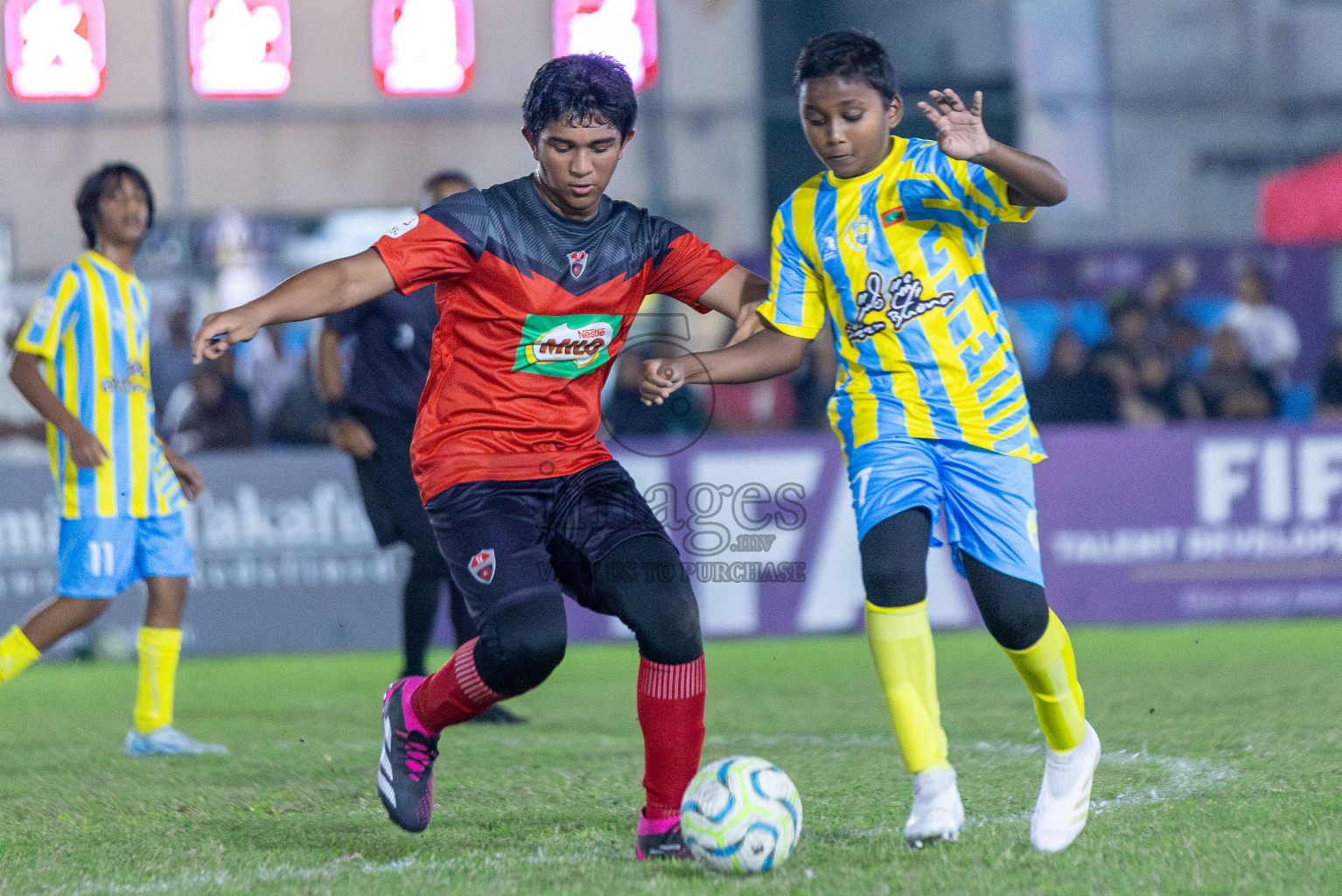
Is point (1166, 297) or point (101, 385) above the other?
point (1166, 297)

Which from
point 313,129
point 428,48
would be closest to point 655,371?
point 428,48

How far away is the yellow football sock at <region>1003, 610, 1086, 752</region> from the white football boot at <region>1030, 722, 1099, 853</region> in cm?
3

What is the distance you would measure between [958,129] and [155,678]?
12.1 ft

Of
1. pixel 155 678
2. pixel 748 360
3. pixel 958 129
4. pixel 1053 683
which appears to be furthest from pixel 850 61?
pixel 155 678

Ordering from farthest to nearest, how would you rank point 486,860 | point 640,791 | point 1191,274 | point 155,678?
point 1191,274 → point 155,678 → point 640,791 → point 486,860

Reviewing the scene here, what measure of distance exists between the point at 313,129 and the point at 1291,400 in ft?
33.1

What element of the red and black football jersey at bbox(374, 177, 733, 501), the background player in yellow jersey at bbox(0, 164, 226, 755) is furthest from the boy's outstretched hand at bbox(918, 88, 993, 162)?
the background player in yellow jersey at bbox(0, 164, 226, 755)

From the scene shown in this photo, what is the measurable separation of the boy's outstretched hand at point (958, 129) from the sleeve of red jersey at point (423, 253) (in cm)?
110

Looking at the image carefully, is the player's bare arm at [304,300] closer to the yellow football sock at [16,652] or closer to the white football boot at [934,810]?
the white football boot at [934,810]

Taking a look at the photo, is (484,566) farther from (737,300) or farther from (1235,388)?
(1235,388)

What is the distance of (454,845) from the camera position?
384cm

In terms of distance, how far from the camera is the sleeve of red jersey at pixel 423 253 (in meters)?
3.65

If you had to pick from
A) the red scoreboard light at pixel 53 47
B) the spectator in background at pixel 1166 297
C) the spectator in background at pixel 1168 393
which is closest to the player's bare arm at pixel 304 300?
the spectator in background at pixel 1168 393

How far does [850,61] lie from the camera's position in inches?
149
